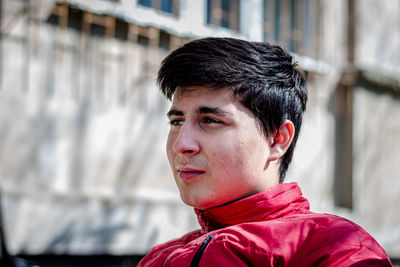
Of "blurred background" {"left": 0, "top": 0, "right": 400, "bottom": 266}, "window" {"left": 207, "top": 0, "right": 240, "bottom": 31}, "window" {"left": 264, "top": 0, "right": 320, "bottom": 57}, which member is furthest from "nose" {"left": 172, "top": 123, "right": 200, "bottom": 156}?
"window" {"left": 264, "top": 0, "right": 320, "bottom": 57}

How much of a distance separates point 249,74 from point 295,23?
5.47 metres

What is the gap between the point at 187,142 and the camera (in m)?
1.92

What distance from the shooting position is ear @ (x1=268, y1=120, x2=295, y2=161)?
2.05m

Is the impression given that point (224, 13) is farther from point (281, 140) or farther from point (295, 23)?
point (281, 140)

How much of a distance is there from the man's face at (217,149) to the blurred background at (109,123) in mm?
2621

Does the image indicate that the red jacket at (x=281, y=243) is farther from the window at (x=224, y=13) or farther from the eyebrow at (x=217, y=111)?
the window at (x=224, y=13)

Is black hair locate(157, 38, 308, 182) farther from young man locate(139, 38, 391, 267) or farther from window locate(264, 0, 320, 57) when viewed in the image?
window locate(264, 0, 320, 57)

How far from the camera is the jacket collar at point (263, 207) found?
1.89 meters

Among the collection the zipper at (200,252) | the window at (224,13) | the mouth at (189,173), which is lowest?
the zipper at (200,252)

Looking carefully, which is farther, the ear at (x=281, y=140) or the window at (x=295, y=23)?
the window at (x=295, y=23)

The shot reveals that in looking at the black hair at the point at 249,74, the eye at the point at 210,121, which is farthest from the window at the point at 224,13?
the eye at the point at 210,121

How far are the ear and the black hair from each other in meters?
0.03

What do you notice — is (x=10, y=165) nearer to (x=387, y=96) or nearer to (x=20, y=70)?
(x=20, y=70)

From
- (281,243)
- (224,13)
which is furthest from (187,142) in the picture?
(224,13)
